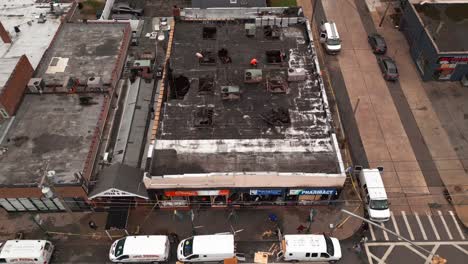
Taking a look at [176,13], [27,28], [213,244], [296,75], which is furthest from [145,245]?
[27,28]

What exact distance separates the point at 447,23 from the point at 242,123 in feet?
120

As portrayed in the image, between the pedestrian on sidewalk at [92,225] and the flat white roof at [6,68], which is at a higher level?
the flat white roof at [6,68]

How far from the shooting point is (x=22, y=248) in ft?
132

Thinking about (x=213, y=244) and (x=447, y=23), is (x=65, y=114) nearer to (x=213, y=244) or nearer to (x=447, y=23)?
(x=213, y=244)

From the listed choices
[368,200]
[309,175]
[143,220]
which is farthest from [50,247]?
[368,200]

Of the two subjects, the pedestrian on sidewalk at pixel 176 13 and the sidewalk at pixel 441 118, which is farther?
the pedestrian on sidewalk at pixel 176 13

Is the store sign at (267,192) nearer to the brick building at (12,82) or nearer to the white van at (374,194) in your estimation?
the white van at (374,194)

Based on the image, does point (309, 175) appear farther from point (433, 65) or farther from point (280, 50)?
point (433, 65)

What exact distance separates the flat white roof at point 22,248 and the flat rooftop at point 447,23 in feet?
182

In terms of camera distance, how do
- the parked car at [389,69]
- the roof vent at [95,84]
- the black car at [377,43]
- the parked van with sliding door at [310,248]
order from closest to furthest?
the parked van with sliding door at [310,248] < the roof vent at [95,84] < the parked car at [389,69] < the black car at [377,43]

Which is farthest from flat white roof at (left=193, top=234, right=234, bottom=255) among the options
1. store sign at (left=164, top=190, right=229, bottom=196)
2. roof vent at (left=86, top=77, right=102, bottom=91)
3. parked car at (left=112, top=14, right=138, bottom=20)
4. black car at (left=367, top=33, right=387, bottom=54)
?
parked car at (left=112, top=14, right=138, bottom=20)

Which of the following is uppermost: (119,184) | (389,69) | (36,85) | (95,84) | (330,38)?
(330,38)

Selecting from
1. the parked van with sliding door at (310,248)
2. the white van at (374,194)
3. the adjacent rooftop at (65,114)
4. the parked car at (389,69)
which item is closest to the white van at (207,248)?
the parked van with sliding door at (310,248)

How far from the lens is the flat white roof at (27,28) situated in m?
55.7
